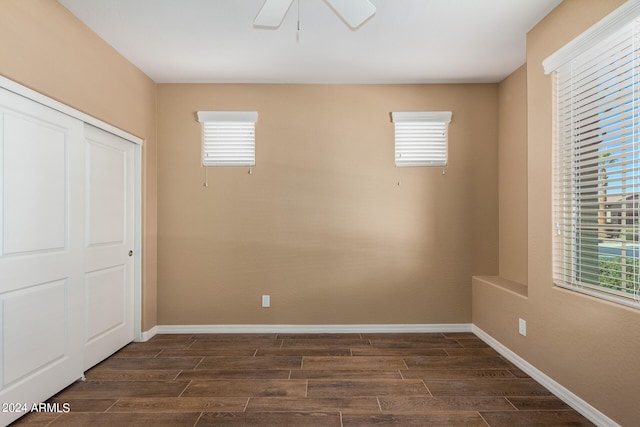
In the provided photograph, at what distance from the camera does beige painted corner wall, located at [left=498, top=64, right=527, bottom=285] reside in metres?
3.50

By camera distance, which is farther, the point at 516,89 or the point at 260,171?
the point at 260,171

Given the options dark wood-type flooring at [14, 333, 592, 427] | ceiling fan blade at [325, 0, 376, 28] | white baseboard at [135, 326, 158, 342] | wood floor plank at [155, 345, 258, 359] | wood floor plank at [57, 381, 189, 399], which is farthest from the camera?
white baseboard at [135, 326, 158, 342]

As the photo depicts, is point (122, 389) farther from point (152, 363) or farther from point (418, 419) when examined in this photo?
point (418, 419)

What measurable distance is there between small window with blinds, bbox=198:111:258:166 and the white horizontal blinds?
2.73 m

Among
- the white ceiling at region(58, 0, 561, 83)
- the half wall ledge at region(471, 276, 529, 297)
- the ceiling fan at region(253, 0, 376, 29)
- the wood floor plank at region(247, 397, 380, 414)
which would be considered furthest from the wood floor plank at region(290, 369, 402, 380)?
the white ceiling at region(58, 0, 561, 83)

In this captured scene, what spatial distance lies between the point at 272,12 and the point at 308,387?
7.83 feet

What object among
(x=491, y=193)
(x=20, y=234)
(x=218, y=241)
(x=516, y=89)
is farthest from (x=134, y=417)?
(x=516, y=89)

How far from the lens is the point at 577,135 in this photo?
242 centimetres

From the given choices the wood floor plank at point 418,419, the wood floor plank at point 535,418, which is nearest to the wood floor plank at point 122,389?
the wood floor plank at point 418,419

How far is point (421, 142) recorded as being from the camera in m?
3.93

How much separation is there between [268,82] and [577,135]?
2805 millimetres

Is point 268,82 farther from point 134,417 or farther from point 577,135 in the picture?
point 134,417

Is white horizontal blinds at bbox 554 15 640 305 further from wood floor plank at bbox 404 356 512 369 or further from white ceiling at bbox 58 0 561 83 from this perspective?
wood floor plank at bbox 404 356 512 369

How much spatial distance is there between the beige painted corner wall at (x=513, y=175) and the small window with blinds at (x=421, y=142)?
0.58 metres
